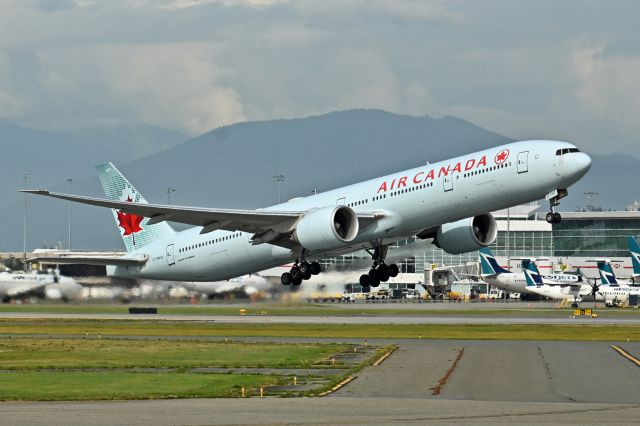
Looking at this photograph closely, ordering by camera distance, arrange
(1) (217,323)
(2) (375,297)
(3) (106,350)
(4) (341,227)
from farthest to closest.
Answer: (2) (375,297)
(1) (217,323)
(4) (341,227)
(3) (106,350)

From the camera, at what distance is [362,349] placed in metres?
53.5

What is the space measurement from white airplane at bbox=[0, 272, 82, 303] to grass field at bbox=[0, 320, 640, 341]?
2188mm

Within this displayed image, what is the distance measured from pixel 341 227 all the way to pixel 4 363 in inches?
736

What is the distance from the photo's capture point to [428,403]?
103 feet

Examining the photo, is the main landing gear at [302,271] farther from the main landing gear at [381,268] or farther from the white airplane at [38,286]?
the white airplane at [38,286]

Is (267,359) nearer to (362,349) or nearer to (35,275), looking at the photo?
(362,349)

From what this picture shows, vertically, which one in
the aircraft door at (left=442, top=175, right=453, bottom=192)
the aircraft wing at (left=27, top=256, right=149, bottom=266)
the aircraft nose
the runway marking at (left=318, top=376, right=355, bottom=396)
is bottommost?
the runway marking at (left=318, top=376, right=355, bottom=396)

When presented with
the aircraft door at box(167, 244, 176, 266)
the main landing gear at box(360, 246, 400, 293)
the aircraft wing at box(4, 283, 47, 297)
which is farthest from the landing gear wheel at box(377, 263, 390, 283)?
the aircraft wing at box(4, 283, 47, 297)

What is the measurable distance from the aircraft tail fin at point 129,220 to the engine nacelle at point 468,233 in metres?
19.8

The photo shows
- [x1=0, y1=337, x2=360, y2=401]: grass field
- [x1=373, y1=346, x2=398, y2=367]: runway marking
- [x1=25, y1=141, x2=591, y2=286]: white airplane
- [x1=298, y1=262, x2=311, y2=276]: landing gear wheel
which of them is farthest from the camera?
[x1=298, y1=262, x2=311, y2=276]: landing gear wheel

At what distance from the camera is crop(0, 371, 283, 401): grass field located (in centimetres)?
3406

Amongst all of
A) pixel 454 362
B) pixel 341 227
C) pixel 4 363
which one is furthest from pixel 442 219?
pixel 4 363

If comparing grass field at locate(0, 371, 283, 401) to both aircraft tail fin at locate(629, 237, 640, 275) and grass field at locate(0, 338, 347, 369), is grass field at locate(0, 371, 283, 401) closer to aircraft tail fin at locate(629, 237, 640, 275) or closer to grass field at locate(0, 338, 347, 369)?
grass field at locate(0, 338, 347, 369)

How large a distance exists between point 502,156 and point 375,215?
24.9 ft
